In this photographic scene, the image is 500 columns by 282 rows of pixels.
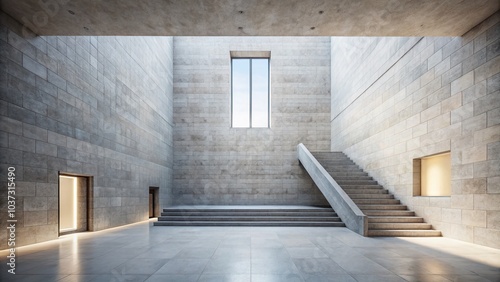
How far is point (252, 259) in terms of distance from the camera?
20.0 feet

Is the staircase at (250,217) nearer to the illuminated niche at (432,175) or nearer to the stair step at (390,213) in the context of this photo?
the stair step at (390,213)

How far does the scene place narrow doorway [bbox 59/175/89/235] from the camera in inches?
362

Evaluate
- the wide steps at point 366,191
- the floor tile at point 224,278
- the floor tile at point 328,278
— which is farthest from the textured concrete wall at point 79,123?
the wide steps at point 366,191

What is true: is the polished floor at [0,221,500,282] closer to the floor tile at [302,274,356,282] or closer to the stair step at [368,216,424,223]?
the floor tile at [302,274,356,282]

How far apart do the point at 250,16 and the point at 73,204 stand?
775 centimetres

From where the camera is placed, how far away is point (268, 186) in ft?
60.1

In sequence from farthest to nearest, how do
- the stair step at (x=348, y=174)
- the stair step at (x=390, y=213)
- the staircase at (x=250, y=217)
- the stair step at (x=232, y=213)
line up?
the stair step at (x=348, y=174)
the stair step at (x=232, y=213)
the staircase at (x=250, y=217)
the stair step at (x=390, y=213)

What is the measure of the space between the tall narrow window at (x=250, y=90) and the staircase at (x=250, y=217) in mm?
8072

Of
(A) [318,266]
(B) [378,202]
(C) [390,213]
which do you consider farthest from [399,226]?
(A) [318,266]

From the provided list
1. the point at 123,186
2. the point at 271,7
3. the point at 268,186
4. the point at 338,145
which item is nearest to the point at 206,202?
the point at 268,186

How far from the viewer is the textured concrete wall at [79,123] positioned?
7.12m

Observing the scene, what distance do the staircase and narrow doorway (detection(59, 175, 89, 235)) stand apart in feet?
8.34

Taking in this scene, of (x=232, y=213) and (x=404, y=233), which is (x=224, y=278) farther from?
(x=232, y=213)

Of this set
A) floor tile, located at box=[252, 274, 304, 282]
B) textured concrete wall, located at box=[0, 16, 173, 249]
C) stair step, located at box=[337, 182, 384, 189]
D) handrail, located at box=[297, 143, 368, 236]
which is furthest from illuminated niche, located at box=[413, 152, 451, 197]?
textured concrete wall, located at box=[0, 16, 173, 249]
